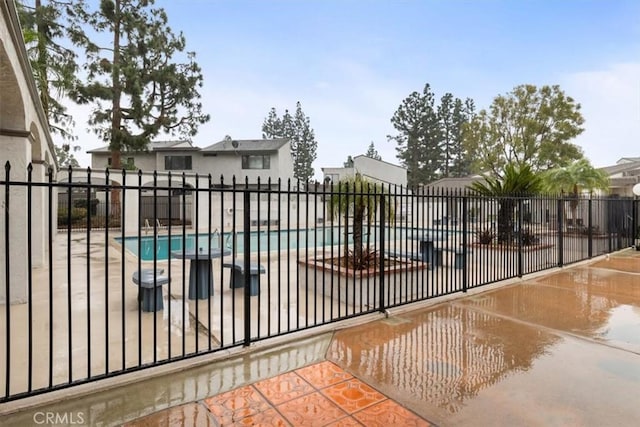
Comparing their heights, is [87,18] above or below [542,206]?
above

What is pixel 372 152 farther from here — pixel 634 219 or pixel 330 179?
pixel 330 179

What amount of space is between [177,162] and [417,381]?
→ 89.5 feet

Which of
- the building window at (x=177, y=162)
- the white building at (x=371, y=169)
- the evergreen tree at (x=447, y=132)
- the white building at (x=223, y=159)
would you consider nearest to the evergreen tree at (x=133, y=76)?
the white building at (x=223, y=159)

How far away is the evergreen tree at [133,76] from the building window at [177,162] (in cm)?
553

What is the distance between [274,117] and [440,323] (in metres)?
54.6

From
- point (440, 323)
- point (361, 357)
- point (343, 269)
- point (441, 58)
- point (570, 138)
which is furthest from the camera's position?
point (570, 138)

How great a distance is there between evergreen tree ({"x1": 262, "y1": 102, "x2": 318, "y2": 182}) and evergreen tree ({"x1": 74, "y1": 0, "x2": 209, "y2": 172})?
92.4 feet

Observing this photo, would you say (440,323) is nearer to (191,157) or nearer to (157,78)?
(157,78)

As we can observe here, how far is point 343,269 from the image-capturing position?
18.1ft

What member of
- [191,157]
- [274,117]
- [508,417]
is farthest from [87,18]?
[274,117]

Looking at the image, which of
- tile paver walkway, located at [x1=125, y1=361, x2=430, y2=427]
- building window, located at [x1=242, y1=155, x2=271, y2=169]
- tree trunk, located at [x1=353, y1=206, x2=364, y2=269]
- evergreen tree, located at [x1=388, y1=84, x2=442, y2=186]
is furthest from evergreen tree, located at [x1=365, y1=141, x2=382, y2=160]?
tile paver walkway, located at [x1=125, y1=361, x2=430, y2=427]

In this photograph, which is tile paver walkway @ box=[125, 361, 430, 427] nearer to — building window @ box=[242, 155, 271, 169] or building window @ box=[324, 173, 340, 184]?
building window @ box=[324, 173, 340, 184]

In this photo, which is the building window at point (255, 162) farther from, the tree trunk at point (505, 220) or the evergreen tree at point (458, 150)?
the evergreen tree at point (458, 150)

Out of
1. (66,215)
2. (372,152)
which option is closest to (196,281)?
(66,215)
